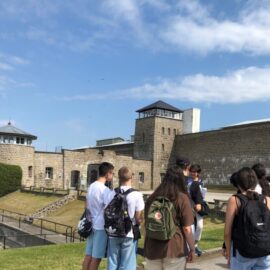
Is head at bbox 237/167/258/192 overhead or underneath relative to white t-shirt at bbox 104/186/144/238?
overhead

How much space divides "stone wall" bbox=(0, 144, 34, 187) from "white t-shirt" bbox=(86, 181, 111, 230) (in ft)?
121

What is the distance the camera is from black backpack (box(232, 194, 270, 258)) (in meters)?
4.28

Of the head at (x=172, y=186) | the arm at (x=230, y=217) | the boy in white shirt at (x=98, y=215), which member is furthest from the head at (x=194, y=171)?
the arm at (x=230, y=217)

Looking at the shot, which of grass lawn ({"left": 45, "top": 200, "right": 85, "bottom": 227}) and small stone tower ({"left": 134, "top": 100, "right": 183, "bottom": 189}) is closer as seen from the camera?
grass lawn ({"left": 45, "top": 200, "right": 85, "bottom": 227})

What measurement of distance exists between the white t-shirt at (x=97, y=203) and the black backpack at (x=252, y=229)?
2024 mm

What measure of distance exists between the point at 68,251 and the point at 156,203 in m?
5.65

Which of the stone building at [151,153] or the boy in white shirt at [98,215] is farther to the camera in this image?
the stone building at [151,153]

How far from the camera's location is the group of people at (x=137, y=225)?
466 centimetres

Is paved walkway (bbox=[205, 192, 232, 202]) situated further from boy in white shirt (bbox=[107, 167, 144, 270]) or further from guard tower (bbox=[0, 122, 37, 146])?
boy in white shirt (bbox=[107, 167, 144, 270])

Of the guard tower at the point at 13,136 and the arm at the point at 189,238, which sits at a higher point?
the guard tower at the point at 13,136

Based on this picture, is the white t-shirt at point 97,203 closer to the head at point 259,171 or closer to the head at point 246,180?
the head at point 246,180

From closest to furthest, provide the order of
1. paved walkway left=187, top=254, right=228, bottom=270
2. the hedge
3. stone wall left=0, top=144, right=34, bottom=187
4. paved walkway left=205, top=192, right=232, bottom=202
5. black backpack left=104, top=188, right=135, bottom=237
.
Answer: black backpack left=104, top=188, right=135, bottom=237, paved walkway left=187, top=254, right=228, bottom=270, paved walkway left=205, top=192, right=232, bottom=202, the hedge, stone wall left=0, top=144, right=34, bottom=187

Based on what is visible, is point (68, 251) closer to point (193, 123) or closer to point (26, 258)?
point (26, 258)

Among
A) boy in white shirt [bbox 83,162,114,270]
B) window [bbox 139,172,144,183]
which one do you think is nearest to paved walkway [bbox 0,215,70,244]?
boy in white shirt [bbox 83,162,114,270]
